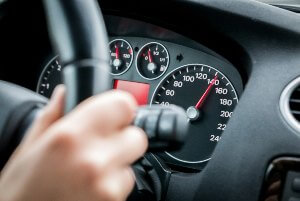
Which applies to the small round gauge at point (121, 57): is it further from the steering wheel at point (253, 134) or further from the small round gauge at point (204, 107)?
the steering wheel at point (253, 134)

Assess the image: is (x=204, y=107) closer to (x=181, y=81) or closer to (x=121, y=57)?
(x=181, y=81)

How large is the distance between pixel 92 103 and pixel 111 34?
119cm

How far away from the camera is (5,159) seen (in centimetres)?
75

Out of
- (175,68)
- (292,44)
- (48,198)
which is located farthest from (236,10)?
(48,198)

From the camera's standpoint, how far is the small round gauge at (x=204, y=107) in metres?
1.36

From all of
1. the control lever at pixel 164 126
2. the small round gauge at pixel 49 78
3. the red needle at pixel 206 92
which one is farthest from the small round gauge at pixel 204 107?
the control lever at pixel 164 126

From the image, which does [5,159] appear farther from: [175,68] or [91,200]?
[175,68]

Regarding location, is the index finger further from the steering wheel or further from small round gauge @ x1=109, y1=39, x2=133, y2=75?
small round gauge @ x1=109, y1=39, x2=133, y2=75

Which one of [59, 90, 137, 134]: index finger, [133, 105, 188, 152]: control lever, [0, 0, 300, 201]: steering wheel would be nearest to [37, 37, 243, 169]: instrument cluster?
[0, 0, 300, 201]: steering wheel

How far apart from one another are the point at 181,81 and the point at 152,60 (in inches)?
6.3

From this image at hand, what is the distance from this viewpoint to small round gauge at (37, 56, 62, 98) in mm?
1674

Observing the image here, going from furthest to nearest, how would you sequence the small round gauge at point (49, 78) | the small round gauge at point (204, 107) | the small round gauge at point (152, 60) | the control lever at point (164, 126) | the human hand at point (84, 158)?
the small round gauge at point (49, 78)
the small round gauge at point (152, 60)
the small round gauge at point (204, 107)
the control lever at point (164, 126)
the human hand at point (84, 158)

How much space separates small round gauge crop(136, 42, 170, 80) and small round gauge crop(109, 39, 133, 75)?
3 centimetres

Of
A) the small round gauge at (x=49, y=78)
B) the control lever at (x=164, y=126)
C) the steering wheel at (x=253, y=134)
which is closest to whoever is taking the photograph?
the control lever at (x=164, y=126)
